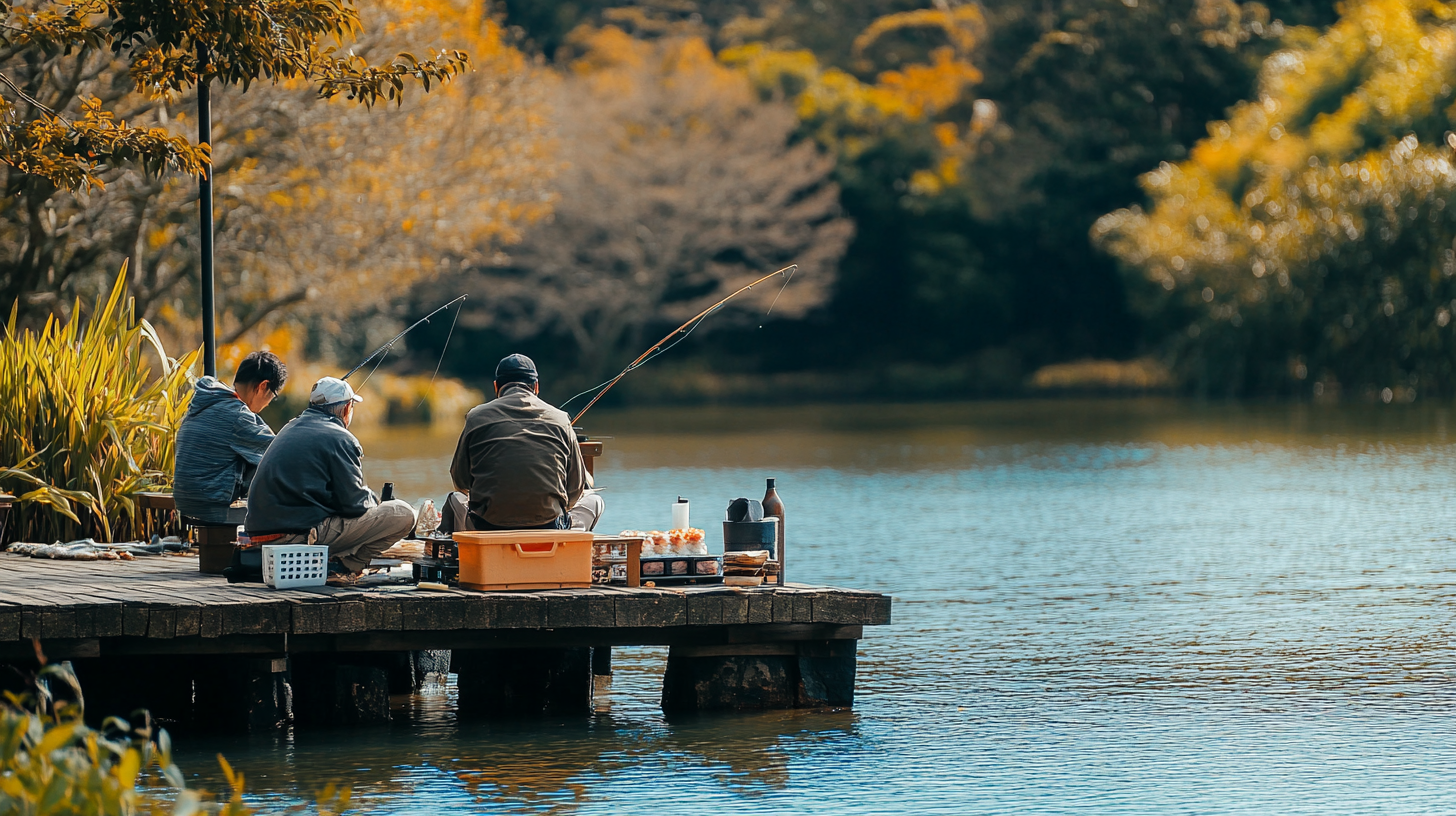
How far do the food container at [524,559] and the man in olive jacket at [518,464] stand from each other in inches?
5.5

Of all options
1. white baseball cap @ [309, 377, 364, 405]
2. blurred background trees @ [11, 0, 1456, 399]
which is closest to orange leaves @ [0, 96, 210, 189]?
white baseball cap @ [309, 377, 364, 405]

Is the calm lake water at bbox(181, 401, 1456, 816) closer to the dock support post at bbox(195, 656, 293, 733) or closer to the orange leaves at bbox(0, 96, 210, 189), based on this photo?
the dock support post at bbox(195, 656, 293, 733)

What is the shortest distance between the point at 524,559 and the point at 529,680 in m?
1.14

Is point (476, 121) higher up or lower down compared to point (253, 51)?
higher up

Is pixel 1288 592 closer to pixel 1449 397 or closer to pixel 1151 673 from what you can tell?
pixel 1151 673

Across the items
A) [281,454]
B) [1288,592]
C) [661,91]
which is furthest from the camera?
[661,91]

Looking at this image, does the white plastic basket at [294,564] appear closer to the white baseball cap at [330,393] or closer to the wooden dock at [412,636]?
the wooden dock at [412,636]

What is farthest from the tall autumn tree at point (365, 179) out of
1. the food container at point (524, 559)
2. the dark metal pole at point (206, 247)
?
the food container at point (524, 559)

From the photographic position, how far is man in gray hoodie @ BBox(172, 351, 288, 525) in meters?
10.5

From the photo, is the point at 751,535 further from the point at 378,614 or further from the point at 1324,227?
the point at 1324,227

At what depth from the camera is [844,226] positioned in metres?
53.0

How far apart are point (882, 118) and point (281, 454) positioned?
154 feet

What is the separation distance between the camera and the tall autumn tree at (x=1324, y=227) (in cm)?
4181

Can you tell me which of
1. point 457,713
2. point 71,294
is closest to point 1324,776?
point 457,713
